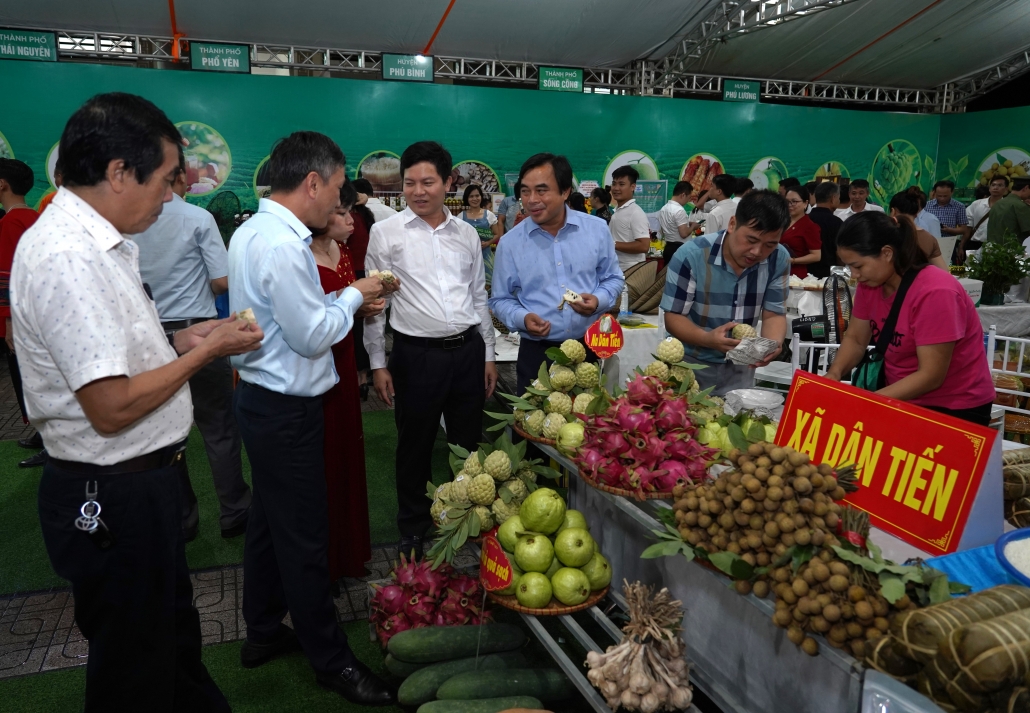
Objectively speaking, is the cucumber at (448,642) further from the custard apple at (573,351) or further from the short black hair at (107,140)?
the short black hair at (107,140)

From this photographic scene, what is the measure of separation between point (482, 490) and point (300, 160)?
1124 millimetres

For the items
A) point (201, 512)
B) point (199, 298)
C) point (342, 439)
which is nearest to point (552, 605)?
point (342, 439)

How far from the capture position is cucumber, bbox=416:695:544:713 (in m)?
1.99

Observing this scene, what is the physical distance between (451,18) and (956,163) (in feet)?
33.8

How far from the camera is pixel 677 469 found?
6.10 ft

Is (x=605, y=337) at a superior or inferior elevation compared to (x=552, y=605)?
superior

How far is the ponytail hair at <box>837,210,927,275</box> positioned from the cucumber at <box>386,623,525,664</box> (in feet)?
5.87

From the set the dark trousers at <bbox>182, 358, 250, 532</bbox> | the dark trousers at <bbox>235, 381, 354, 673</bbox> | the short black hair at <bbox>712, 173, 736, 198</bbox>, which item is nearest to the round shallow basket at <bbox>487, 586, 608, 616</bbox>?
the dark trousers at <bbox>235, 381, 354, 673</bbox>

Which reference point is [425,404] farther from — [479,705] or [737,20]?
[737,20]

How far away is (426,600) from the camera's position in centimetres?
249

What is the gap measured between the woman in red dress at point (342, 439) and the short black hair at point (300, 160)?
2.13 feet

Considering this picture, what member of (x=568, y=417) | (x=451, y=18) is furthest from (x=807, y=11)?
(x=568, y=417)

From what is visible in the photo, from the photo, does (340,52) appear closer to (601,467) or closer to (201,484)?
(201,484)

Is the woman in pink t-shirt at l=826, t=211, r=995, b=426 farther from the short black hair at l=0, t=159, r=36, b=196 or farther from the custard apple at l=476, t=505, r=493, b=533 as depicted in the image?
the short black hair at l=0, t=159, r=36, b=196
